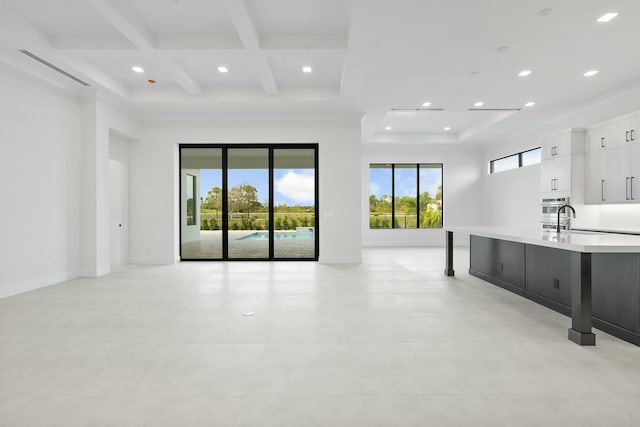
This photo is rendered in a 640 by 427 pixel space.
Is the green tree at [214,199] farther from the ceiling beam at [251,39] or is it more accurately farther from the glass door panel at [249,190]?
the ceiling beam at [251,39]

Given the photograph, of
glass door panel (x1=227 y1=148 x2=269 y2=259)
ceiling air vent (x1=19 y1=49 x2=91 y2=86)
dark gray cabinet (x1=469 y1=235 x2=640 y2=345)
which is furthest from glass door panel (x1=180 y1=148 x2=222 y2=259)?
dark gray cabinet (x1=469 y1=235 x2=640 y2=345)

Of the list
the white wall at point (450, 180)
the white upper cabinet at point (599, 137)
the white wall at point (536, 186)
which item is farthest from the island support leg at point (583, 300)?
the white wall at point (450, 180)

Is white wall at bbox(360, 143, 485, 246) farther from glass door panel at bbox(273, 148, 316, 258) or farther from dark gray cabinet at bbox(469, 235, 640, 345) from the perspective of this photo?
dark gray cabinet at bbox(469, 235, 640, 345)

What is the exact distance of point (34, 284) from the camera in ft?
15.8

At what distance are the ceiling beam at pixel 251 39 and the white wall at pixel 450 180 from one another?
5487mm

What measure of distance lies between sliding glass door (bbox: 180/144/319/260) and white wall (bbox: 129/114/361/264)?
0.30 m

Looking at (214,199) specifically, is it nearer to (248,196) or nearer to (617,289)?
(248,196)

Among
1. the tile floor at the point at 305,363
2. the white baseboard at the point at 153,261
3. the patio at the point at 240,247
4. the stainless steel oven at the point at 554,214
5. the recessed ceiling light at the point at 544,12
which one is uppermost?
the recessed ceiling light at the point at 544,12

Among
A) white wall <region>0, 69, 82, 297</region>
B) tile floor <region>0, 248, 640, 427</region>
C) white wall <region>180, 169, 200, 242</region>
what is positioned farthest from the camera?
white wall <region>180, 169, 200, 242</region>

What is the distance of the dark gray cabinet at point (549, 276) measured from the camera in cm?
352

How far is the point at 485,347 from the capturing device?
2.63 m

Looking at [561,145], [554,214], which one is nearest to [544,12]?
[561,145]

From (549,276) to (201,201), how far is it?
21.6 ft

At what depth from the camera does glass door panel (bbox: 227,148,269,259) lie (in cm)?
736
